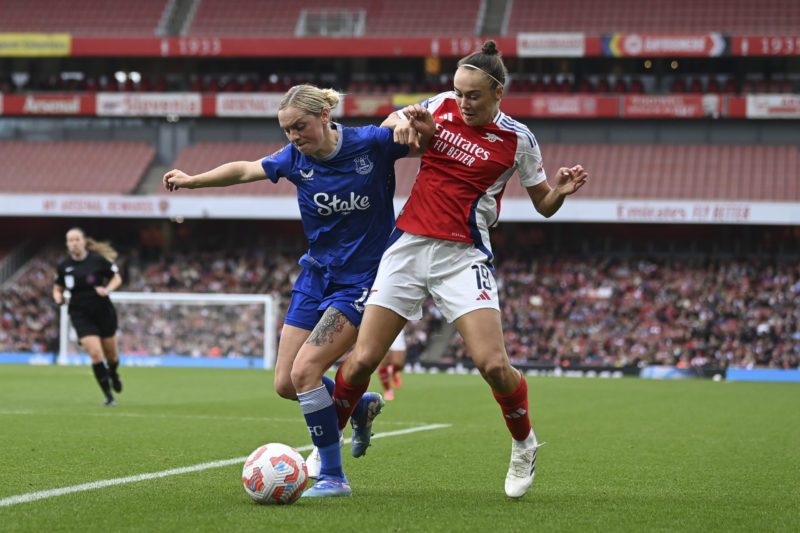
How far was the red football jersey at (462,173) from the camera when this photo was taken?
6020 millimetres

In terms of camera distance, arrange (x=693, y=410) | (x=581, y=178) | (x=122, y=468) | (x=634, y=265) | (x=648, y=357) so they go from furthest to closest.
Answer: (x=634, y=265) → (x=648, y=357) → (x=693, y=410) → (x=122, y=468) → (x=581, y=178)

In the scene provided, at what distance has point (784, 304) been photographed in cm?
3130

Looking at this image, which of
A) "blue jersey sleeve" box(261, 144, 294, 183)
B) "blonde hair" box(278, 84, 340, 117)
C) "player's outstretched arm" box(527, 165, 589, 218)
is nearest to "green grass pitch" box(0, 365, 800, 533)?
"player's outstretched arm" box(527, 165, 589, 218)

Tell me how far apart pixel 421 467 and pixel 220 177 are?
263cm

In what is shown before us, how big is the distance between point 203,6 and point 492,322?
36.0 m

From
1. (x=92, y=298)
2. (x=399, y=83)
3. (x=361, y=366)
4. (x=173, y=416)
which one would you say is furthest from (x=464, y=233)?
(x=399, y=83)

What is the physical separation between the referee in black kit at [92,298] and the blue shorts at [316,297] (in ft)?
23.4

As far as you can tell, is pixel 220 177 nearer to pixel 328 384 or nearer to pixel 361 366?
pixel 361 366

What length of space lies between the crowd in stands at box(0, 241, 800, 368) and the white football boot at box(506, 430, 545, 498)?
23.6 metres

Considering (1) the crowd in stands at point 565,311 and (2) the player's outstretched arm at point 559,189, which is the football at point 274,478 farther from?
(1) the crowd in stands at point 565,311

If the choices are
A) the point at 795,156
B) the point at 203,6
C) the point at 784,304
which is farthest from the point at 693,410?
the point at 203,6

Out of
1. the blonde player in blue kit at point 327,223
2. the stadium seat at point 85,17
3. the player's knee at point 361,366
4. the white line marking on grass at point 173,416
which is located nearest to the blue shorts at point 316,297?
the blonde player in blue kit at point 327,223

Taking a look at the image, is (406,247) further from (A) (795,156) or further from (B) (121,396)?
(A) (795,156)

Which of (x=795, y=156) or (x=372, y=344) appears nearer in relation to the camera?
(x=372, y=344)
